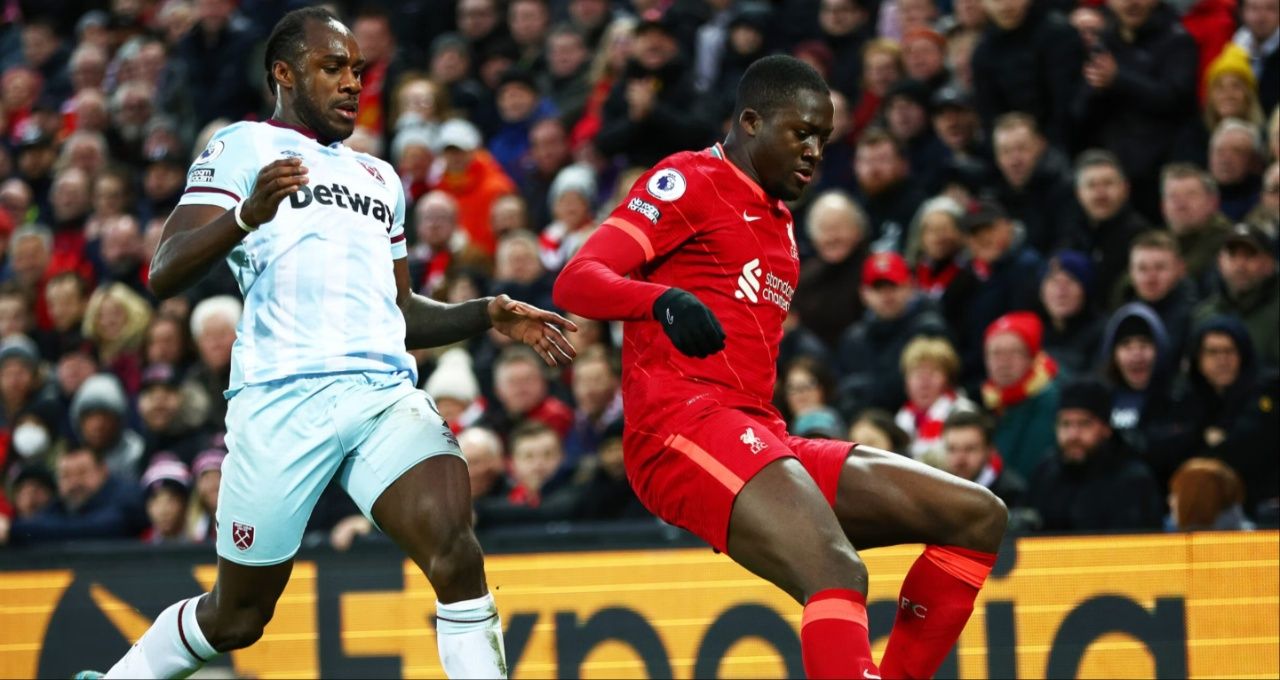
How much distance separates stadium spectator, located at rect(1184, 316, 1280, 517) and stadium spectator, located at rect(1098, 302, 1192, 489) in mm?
125

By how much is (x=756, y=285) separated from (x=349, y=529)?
3969 millimetres

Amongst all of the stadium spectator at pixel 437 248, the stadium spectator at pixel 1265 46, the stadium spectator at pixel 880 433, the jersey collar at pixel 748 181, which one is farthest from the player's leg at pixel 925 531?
the stadium spectator at pixel 437 248

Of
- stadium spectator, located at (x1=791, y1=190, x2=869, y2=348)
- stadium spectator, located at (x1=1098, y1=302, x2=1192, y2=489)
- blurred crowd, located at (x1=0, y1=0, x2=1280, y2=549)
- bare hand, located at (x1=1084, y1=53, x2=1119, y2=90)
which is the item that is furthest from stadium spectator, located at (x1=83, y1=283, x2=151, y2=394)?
stadium spectator, located at (x1=1098, y1=302, x2=1192, y2=489)

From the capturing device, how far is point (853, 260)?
10.2 meters

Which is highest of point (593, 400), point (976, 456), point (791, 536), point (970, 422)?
point (791, 536)

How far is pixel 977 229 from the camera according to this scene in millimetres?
9727

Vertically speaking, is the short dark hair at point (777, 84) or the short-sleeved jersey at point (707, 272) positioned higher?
the short dark hair at point (777, 84)

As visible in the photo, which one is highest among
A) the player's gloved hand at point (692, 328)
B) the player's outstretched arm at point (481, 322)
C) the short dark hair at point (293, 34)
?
the short dark hair at point (293, 34)

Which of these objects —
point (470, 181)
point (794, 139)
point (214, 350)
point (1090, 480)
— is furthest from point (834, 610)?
point (470, 181)

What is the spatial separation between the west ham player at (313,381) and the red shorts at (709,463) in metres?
0.41

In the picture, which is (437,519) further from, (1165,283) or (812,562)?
(1165,283)

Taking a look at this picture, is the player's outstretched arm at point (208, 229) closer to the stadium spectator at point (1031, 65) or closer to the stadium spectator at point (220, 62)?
the stadium spectator at point (1031, 65)

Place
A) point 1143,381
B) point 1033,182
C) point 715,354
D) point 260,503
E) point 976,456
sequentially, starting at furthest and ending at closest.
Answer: point 1033,182
point 1143,381
point 976,456
point 715,354
point 260,503

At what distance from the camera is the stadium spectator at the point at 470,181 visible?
1184 cm
